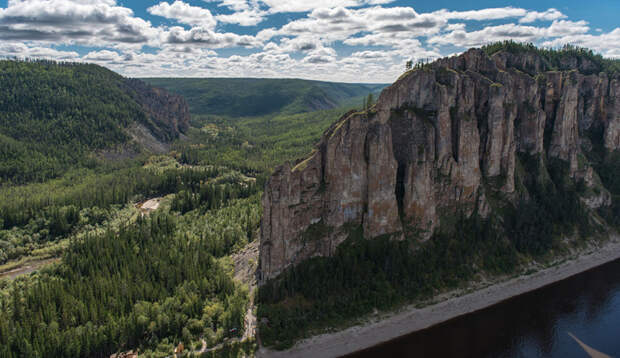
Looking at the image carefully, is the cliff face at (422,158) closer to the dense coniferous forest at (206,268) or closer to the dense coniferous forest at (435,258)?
the dense coniferous forest at (435,258)

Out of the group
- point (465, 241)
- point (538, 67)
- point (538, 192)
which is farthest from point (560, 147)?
point (465, 241)

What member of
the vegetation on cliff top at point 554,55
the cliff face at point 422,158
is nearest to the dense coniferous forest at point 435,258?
the cliff face at point 422,158

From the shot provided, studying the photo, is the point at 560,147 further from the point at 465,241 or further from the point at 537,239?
the point at 465,241

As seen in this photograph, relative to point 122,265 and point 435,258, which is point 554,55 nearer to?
point 435,258

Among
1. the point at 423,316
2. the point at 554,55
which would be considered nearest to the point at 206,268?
the point at 423,316

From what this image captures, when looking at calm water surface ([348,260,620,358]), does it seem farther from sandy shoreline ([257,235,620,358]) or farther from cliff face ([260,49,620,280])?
cliff face ([260,49,620,280])

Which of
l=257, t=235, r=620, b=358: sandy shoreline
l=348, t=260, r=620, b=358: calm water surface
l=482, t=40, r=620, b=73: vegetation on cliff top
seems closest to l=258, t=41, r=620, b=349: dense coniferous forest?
l=257, t=235, r=620, b=358: sandy shoreline
